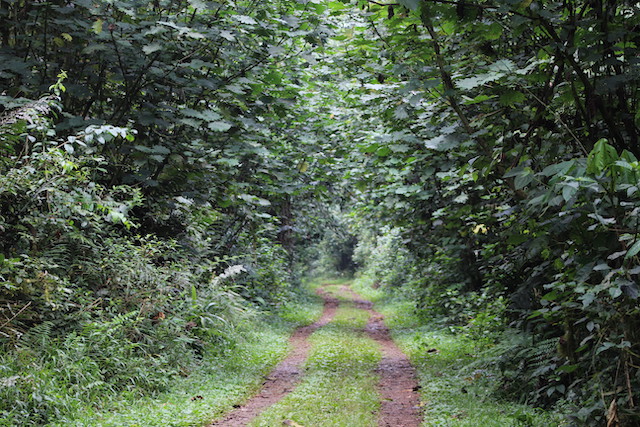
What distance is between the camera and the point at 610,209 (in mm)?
3650

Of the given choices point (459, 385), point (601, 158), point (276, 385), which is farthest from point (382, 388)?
point (601, 158)

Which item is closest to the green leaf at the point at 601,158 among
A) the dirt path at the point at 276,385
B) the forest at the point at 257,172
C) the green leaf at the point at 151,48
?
the forest at the point at 257,172

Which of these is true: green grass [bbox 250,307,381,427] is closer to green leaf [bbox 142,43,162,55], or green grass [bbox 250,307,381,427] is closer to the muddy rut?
the muddy rut

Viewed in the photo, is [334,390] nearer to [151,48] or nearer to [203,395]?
[203,395]

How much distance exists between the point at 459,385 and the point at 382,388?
1162mm

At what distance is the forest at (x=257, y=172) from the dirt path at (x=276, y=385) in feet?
0.99

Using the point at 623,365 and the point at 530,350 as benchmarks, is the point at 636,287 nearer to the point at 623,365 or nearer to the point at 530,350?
the point at 623,365

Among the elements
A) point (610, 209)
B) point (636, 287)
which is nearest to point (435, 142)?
point (610, 209)

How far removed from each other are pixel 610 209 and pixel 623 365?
4.31ft

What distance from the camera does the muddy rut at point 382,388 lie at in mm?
6422

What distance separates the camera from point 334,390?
7785mm

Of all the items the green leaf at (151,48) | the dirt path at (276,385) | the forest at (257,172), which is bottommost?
the dirt path at (276,385)

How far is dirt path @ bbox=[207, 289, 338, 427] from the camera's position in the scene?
6418 mm

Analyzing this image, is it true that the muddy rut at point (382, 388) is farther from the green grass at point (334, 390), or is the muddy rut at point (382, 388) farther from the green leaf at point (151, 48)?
the green leaf at point (151, 48)
